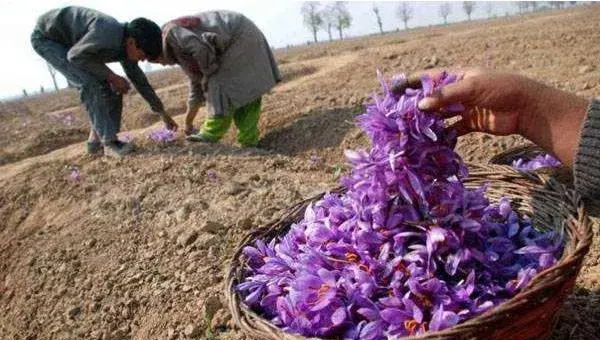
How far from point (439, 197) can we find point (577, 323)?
78 cm

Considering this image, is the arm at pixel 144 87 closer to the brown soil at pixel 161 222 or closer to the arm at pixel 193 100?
the arm at pixel 193 100

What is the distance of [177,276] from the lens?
9.64 feet

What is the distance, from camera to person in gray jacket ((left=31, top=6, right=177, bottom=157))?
17.3ft

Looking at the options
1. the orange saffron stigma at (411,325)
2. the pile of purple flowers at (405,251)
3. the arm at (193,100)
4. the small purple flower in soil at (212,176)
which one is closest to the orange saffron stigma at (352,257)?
the pile of purple flowers at (405,251)

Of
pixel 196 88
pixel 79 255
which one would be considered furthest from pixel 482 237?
pixel 196 88

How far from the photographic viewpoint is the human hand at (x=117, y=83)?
212 inches

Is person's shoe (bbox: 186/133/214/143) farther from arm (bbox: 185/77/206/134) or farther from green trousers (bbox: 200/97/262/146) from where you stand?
arm (bbox: 185/77/206/134)

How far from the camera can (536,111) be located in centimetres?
185

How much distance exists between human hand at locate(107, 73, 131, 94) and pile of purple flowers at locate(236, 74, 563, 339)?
4124 mm

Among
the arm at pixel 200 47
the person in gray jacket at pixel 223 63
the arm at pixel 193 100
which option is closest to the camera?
the arm at pixel 200 47

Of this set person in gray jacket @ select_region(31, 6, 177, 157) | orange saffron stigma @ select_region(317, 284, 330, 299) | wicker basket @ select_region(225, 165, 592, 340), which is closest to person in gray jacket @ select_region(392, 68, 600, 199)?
wicker basket @ select_region(225, 165, 592, 340)

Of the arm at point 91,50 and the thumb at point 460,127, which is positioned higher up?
the arm at point 91,50

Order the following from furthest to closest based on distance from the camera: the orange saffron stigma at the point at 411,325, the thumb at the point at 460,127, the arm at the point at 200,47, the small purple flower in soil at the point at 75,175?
the arm at the point at 200,47
the small purple flower in soil at the point at 75,175
the thumb at the point at 460,127
the orange saffron stigma at the point at 411,325

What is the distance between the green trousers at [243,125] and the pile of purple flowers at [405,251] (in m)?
4.06
